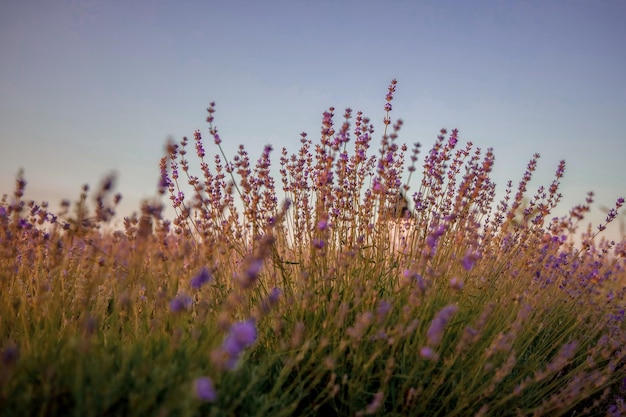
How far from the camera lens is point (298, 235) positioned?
3320 millimetres

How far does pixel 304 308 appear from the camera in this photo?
226 centimetres

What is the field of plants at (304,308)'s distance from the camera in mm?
1634

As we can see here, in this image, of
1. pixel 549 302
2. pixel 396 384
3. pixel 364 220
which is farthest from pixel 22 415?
pixel 549 302

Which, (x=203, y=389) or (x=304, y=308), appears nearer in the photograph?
(x=203, y=389)

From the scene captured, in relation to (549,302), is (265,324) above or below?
below

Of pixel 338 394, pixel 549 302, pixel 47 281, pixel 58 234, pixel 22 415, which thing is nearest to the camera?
pixel 22 415

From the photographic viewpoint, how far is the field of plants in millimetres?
1634

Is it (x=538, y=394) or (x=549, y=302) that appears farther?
(x=549, y=302)

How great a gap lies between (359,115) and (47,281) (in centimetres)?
223

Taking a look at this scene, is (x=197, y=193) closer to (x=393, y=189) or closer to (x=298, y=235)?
(x=298, y=235)

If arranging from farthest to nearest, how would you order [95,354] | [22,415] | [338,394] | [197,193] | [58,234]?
[197,193], [58,234], [338,394], [95,354], [22,415]

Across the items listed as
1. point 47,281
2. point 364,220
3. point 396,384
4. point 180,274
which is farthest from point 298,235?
point 47,281

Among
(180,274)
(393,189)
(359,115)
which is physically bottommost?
(180,274)

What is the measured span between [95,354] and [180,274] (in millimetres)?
847
